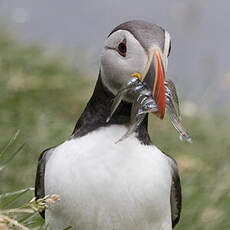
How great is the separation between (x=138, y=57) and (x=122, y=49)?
14 cm

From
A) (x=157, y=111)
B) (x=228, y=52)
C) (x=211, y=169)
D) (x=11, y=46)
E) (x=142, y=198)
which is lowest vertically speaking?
(x=228, y=52)

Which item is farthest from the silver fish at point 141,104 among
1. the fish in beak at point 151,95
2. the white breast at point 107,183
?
the white breast at point 107,183

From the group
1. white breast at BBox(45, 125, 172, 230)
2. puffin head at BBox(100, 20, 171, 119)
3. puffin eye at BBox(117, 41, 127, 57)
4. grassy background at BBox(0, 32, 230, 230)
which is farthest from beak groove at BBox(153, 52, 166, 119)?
A: grassy background at BBox(0, 32, 230, 230)

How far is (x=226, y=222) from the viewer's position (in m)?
5.80

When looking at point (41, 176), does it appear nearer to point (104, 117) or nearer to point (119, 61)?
point (104, 117)

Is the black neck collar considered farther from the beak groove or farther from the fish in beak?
the beak groove

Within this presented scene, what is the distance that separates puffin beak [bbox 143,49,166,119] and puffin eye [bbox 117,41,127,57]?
6.9 inches

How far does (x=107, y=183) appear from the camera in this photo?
4.09m

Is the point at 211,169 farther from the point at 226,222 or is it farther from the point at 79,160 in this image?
the point at 79,160

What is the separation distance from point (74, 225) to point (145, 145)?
0.55m

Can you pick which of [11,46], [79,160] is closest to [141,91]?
[79,160]

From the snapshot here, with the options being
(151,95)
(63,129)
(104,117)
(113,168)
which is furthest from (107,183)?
(63,129)

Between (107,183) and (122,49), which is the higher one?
(122,49)

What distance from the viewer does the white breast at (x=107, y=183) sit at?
4.10 m
